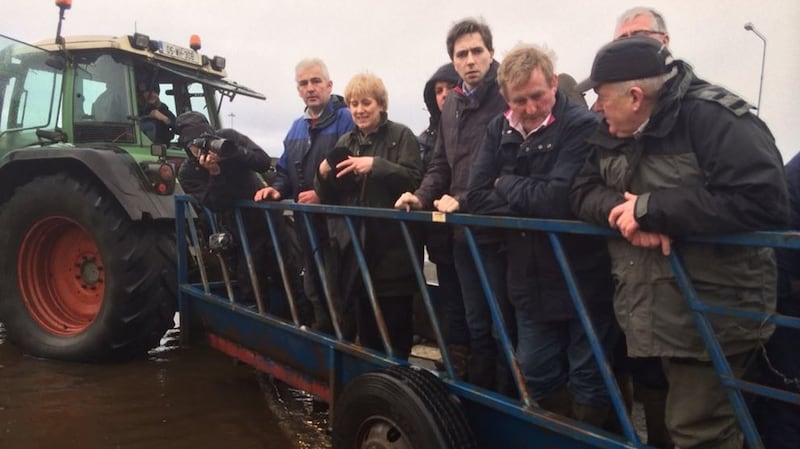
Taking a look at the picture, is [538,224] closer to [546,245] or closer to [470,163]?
[546,245]

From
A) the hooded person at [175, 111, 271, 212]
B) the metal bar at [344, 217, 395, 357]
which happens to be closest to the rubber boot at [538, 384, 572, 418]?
the metal bar at [344, 217, 395, 357]

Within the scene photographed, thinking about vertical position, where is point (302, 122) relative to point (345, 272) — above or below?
above

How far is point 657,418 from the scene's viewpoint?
2.03m

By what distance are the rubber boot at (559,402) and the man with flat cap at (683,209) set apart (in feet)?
1.68

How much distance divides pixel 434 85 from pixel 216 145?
3.81 feet

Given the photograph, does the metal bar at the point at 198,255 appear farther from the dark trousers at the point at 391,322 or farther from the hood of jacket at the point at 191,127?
the dark trousers at the point at 391,322

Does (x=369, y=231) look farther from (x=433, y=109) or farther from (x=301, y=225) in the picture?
(x=433, y=109)

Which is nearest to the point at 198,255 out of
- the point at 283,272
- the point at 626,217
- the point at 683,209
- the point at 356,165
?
the point at 283,272

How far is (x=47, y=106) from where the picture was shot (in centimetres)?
445

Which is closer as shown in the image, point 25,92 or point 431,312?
point 431,312

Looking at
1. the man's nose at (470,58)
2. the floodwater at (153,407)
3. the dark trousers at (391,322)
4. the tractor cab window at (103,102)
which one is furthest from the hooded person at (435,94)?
the tractor cab window at (103,102)

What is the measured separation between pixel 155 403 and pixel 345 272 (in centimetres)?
153

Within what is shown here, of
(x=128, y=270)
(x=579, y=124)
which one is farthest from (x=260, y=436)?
(x=579, y=124)

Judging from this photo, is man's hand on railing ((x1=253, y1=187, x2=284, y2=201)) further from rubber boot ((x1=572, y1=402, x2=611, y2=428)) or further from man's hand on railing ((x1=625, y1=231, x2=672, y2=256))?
man's hand on railing ((x1=625, y1=231, x2=672, y2=256))
